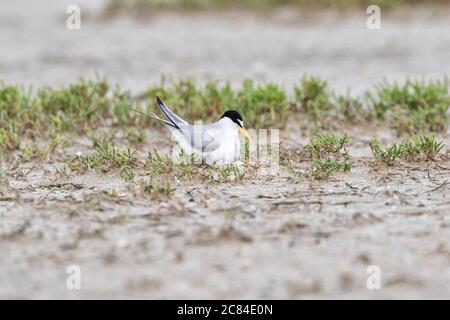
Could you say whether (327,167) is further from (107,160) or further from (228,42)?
(228,42)

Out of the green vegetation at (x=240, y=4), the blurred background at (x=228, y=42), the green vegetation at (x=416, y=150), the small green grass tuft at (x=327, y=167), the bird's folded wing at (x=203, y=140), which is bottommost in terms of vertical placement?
the small green grass tuft at (x=327, y=167)

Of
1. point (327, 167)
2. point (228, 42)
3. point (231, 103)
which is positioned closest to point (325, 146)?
point (327, 167)

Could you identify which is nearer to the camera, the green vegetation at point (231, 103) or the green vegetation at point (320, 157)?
the green vegetation at point (320, 157)

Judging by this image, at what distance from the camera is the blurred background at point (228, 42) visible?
10.3m

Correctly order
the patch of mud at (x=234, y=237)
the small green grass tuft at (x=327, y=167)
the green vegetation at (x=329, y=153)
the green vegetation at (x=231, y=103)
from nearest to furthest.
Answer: the patch of mud at (x=234, y=237) < the small green grass tuft at (x=327, y=167) < the green vegetation at (x=329, y=153) < the green vegetation at (x=231, y=103)

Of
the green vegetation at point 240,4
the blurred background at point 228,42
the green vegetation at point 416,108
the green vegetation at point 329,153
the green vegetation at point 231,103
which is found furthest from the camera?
the green vegetation at point 240,4

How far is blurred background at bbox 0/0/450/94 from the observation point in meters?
10.3

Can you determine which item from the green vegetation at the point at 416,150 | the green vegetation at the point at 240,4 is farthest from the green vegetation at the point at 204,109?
the green vegetation at the point at 240,4

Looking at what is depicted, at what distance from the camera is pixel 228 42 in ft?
40.6

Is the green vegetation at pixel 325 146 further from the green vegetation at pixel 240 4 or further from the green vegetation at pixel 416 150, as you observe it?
the green vegetation at pixel 240 4

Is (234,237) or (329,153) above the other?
(329,153)

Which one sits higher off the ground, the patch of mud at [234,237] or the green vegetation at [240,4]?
the green vegetation at [240,4]

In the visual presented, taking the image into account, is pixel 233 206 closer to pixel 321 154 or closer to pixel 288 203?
pixel 288 203
